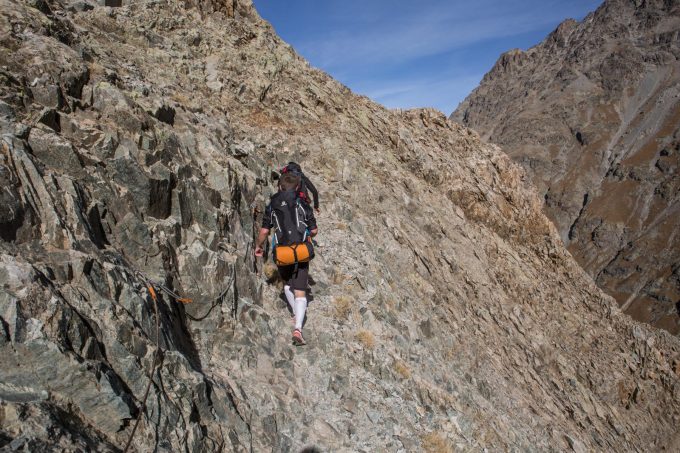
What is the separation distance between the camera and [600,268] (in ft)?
562

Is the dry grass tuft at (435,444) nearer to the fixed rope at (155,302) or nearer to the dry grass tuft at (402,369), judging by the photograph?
the dry grass tuft at (402,369)

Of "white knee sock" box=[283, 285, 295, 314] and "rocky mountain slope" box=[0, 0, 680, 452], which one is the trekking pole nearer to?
"rocky mountain slope" box=[0, 0, 680, 452]

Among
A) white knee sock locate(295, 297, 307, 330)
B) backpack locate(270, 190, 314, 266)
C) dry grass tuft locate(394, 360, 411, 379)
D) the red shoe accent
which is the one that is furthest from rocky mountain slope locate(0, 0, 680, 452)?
backpack locate(270, 190, 314, 266)

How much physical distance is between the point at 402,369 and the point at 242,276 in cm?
488

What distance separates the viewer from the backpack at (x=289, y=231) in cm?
970

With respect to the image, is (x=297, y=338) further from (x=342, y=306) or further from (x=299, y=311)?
(x=342, y=306)

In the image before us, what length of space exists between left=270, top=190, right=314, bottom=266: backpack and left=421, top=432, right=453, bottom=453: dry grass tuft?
4989mm

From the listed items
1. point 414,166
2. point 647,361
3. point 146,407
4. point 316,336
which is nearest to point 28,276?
point 146,407

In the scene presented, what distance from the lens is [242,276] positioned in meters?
10.5

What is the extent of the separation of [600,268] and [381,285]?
189956 mm

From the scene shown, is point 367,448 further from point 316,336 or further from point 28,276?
point 28,276

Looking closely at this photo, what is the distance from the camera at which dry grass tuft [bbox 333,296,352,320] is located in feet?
38.0

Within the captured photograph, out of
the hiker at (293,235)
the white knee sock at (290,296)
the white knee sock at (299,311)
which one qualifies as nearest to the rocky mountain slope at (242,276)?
the white knee sock at (299,311)

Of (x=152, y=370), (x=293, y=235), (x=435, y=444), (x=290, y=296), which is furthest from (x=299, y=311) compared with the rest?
(x=435, y=444)
